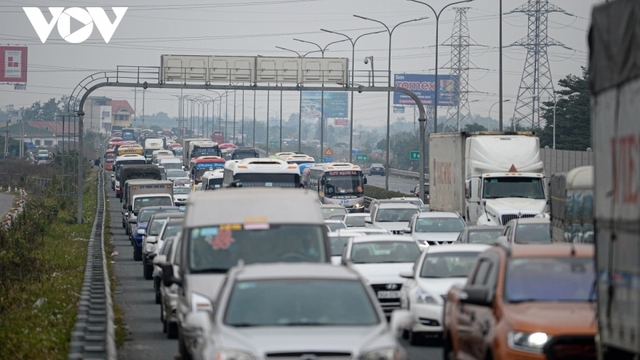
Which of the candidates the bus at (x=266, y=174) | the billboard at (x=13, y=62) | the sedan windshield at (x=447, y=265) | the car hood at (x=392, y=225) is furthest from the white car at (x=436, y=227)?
the billboard at (x=13, y=62)

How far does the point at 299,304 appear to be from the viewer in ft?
35.3

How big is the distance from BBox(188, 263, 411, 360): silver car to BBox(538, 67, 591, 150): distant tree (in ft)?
259

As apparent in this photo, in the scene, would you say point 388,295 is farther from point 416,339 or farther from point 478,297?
point 478,297

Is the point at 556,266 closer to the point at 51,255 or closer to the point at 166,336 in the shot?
the point at 166,336

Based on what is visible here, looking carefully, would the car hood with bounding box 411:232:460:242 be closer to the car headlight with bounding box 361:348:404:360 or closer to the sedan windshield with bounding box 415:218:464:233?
the sedan windshield with bounding box 415:218:464:233

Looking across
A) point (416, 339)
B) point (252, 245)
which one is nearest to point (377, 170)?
point (416, 339)

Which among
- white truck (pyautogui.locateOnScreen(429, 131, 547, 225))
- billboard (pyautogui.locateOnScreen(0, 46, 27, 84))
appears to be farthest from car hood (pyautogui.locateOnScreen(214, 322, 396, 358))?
billboard (pyautogui.locateOnScreen(0, 46, 27, 84))

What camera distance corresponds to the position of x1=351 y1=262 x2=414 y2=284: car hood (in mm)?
20000

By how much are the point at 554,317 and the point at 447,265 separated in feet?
26.7

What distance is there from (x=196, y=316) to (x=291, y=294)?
0.85m

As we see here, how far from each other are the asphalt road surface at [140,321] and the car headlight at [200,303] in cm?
252

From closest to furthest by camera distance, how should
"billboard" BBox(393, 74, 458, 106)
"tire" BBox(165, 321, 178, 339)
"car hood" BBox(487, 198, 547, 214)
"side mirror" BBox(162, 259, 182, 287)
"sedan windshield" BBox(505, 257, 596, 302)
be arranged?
"sedan windshield" BBox(505, 257, 596, 302), "side mirror" BBox(162, 259, 182, 287), "tire" BBox(165, 321, 178, 339), "car hood" BBox(487, 198, 547, 214), "billboard" BBox(393, 74, 458, 106)

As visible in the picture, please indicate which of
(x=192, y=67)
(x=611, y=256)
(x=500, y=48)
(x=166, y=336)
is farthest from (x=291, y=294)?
(x=192, y=67)

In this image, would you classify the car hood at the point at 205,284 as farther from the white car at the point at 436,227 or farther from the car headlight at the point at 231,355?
the white car at the point at 436,227
